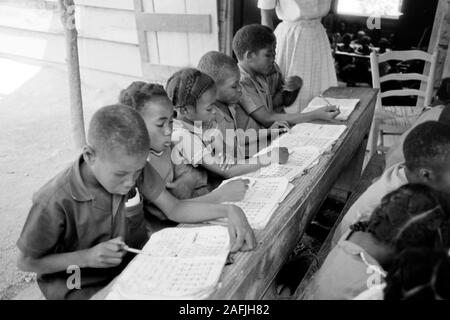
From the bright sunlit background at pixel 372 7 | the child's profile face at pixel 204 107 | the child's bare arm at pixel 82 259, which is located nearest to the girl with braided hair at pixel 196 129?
the child's profile face at pixel 204 107

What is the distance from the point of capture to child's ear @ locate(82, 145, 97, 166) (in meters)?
1.30

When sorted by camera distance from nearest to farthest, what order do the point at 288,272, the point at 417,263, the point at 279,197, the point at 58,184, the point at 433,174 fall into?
the point at 417,263
the point at 58,184
the point at 433,174
the point at 279,197
the point at 288,272

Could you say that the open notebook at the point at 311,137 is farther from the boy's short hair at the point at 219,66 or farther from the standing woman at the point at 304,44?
the standing woman at the point at 304,44

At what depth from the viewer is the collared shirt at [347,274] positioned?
1009 millimetres

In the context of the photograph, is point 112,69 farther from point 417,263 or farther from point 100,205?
point 417,263

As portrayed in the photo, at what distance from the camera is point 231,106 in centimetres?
240

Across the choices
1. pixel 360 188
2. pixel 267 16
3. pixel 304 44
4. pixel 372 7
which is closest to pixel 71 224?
pixel 360 188

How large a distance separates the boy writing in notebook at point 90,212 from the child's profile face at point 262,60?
1.44m

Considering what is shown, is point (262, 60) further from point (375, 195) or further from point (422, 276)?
point (422, 276)

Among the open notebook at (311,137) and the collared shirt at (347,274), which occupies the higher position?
the collared shirt at (347,274)

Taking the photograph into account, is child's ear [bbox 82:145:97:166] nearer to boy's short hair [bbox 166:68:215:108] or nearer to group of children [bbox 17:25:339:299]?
group of children [bbox 17:25:339:299]

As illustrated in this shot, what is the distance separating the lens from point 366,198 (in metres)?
1.48

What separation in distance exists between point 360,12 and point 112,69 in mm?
3585

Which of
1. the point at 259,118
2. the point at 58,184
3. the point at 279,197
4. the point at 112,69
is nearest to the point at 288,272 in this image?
the point at 279,197
